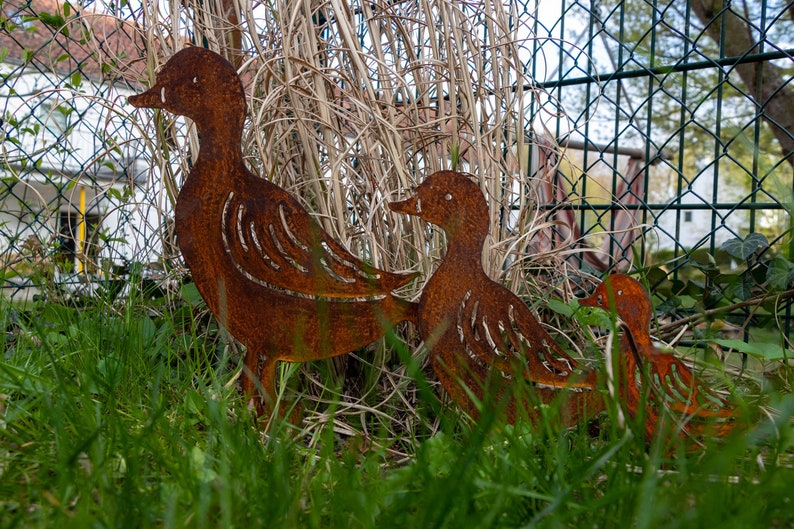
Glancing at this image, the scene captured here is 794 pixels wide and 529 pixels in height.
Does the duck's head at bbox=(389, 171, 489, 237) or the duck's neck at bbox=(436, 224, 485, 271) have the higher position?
the duck's head at bbox=(389, 171, 489, 237)

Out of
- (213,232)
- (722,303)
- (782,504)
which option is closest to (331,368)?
(213,232)

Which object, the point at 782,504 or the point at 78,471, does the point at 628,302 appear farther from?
the point at 78,471

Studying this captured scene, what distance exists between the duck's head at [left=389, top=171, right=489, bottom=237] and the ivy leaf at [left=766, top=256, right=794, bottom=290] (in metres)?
0.93

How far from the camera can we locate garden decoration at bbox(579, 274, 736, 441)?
1075 millimetres

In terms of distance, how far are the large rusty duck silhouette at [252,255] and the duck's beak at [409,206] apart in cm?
12

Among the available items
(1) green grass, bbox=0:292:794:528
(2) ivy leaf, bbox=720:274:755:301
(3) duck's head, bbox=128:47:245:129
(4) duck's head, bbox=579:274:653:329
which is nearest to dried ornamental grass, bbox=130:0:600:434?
(3) duck's head, bbox=128:47:245:129

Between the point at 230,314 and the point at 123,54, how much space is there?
1.18 meters

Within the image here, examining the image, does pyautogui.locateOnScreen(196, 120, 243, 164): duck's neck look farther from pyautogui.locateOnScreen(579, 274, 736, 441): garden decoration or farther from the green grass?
pyautogui.locateOnScreen(579, 274, 736, 441): garden decoration

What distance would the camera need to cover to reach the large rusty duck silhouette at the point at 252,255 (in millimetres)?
1157

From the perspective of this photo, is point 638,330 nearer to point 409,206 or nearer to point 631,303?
point 631,303

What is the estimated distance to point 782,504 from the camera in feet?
2.44

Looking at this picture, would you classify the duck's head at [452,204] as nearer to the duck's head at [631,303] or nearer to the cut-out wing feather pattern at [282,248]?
the cut-out wing feather pattern at [282,248]

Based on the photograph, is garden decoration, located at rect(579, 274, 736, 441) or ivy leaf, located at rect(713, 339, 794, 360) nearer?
garden decoration, located at rect(579, 274, 736, 441)

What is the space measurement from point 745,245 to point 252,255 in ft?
4.66
